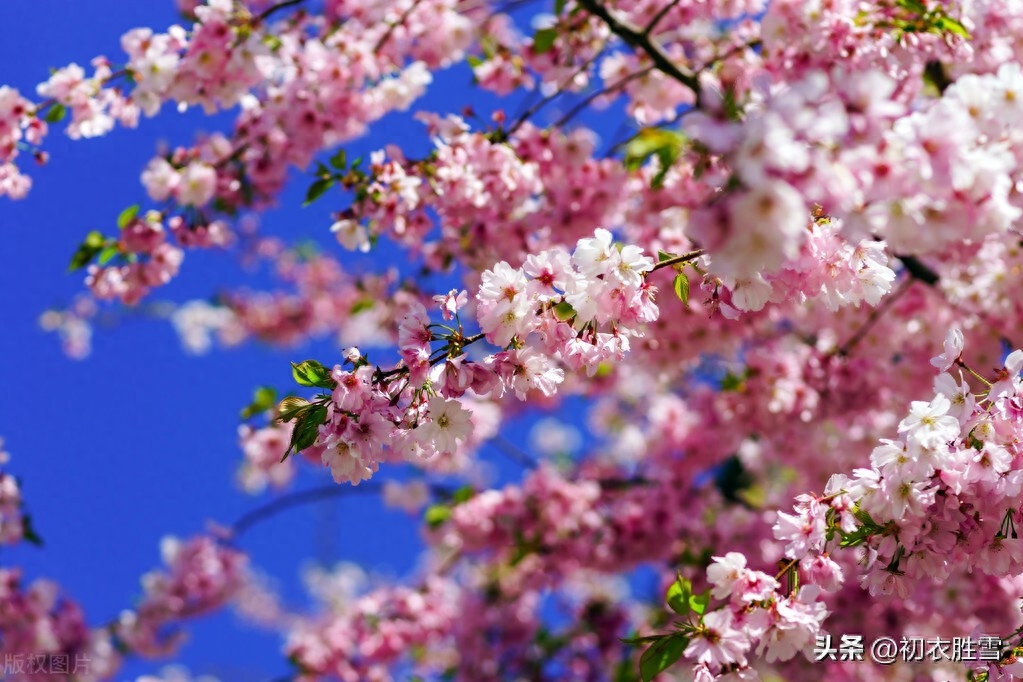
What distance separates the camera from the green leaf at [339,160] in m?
3.67

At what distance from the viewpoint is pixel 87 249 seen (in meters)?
4.13

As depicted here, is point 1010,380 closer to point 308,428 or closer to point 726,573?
point 726,573

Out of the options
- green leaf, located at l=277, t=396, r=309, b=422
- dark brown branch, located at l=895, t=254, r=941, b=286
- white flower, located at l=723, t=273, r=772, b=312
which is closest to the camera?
white flower, located at l=723, t=273, r=772, b=312

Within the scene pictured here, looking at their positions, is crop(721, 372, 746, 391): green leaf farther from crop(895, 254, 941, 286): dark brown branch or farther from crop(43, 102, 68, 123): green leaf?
crop(43, 102, 68, 123): green leaf

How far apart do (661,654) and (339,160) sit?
2.40 meters

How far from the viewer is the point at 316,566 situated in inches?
623

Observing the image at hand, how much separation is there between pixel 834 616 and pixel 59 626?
4.72m

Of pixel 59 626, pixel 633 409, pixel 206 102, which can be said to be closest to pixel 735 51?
pixel 206 102

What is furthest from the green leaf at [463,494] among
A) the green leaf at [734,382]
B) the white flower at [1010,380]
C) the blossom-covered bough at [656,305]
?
the white flower at [1010,380]

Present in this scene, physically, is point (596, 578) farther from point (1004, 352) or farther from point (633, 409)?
point (1004, 352)

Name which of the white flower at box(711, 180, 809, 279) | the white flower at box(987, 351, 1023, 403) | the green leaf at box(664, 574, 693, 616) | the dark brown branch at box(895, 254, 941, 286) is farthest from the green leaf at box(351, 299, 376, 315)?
the white flower at box(711, 180, 809, 279)

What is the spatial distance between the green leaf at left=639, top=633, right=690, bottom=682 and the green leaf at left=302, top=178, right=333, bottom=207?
7.72 feet

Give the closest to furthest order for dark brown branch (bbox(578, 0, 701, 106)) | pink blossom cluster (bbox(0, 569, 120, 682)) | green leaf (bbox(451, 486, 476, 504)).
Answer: dark brown branch (bbox(578, 0, 701, 106)) < pink blossom cluster (bbox(0, 569, 120, 682)) < green leaf (bbox(451, 486, 476, 504))

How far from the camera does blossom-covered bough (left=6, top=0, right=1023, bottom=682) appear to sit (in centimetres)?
159
